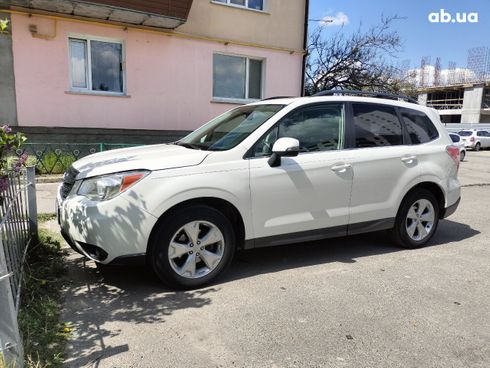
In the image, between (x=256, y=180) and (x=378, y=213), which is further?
(x=378, y=213)

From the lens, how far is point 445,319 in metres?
3.54

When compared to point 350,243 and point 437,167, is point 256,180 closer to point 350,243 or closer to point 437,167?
point 350,243

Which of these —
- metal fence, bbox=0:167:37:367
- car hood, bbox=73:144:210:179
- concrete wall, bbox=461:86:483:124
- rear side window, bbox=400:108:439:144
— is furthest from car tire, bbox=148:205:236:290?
concrete wall, bbox=461:86:483:124

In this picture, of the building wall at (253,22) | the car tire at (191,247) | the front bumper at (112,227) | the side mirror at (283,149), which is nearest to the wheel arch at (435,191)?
the side mirror at (283,149)

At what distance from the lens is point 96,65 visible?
36.9 feet

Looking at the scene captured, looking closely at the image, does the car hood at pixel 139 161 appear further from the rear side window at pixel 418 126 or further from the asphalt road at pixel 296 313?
the rear side window at pixel 418 126

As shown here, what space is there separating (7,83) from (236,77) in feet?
21.0

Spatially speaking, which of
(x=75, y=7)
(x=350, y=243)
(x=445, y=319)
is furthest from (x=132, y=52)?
(x=445, y=319)

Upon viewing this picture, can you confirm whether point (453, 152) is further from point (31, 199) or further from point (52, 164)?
point (52, 164)

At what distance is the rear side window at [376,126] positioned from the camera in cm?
491

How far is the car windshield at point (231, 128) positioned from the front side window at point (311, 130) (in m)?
0.17

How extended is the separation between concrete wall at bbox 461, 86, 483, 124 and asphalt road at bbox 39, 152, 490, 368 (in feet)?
224

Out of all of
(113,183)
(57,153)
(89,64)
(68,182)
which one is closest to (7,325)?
(113,183)

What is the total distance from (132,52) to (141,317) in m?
9.48
